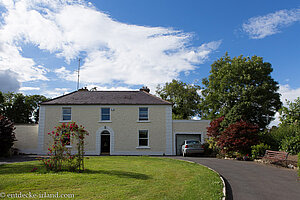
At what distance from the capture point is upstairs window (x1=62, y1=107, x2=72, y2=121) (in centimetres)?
2413

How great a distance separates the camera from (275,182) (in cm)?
896

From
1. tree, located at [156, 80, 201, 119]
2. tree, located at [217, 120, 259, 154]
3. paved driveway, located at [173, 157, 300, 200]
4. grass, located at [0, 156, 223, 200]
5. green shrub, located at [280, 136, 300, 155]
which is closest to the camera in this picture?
grass, located at [0, 156, 223, 200]

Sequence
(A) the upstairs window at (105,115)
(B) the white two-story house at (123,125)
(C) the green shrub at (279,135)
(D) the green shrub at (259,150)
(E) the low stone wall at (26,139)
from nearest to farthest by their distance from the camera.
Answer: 1. (C) the green shrub at (279,135)
2. (D) the green shrub at (259,150)
3. (B) the white two-story house at (123,125)
4. (E) the low stone wall at (26,139)
5. (A) the upstairs window at (105,115)

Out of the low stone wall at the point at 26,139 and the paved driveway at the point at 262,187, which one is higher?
the low stone wall at the point at 26,139

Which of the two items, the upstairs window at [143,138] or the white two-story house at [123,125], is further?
the upstairs window at [143,138]

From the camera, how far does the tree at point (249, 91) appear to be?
2812 cm

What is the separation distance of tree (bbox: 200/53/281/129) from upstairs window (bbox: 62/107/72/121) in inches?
698

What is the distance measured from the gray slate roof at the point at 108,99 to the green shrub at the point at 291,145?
446 inches

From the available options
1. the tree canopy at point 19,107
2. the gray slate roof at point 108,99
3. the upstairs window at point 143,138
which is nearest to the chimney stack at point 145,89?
the gray slate roof at point 108,99

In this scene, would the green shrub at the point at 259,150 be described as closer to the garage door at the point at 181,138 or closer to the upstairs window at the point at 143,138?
the garage door at the point at 181,138

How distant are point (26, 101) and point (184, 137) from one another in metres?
38.6

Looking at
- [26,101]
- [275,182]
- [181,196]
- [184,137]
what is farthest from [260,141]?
[26,101]

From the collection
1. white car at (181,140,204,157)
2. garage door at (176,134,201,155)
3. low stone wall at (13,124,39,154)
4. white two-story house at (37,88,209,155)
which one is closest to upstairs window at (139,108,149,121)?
white two-story house at (37,88,209,155)

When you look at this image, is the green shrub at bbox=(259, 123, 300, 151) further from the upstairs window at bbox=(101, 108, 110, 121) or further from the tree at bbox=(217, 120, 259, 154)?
the upstairs window at bbox=(101, 108, 110, 121)
